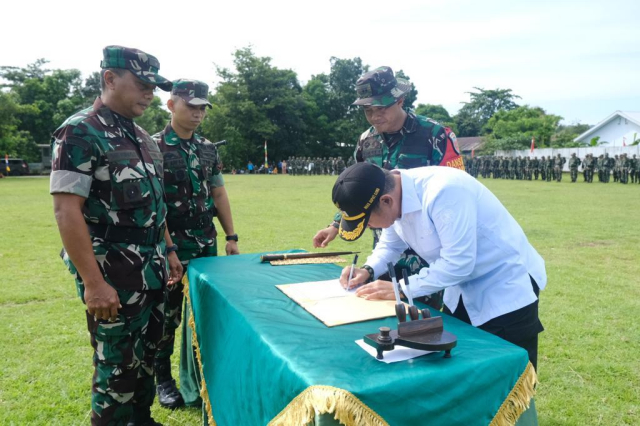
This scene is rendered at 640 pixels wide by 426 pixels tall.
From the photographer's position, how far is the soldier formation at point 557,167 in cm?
2441

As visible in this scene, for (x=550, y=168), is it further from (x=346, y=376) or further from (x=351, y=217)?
(x=346, y=376)

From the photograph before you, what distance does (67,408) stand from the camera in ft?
9.88

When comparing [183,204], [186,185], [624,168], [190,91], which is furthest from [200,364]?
[624,168]

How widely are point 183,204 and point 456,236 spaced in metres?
2.17

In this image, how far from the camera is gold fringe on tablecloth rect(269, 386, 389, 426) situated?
1265 mm

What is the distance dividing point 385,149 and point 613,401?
90.7 inches

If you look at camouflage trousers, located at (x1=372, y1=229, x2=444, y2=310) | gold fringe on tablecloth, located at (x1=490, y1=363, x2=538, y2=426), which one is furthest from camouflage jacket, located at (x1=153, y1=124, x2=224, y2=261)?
gold fringe on tablecloth, located at (x1=490, y1=363, x2=538, y2=426)

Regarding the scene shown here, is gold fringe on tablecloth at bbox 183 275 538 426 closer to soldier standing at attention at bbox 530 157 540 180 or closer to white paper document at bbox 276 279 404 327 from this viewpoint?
white paper document at bbox 276 279 404 327

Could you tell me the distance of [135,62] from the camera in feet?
8.02

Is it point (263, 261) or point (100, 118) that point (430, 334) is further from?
point (100, 118)

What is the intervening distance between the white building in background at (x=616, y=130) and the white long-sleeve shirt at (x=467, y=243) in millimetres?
43088

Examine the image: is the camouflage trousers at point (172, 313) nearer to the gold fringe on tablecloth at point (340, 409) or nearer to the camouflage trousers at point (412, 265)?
the camouflage trousers at point (412, 265)

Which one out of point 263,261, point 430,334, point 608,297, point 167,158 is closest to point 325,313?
point 430,334

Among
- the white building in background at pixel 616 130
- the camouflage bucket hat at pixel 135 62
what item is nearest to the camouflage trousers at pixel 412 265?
the camouflage bucket hat at pixel 135 62
